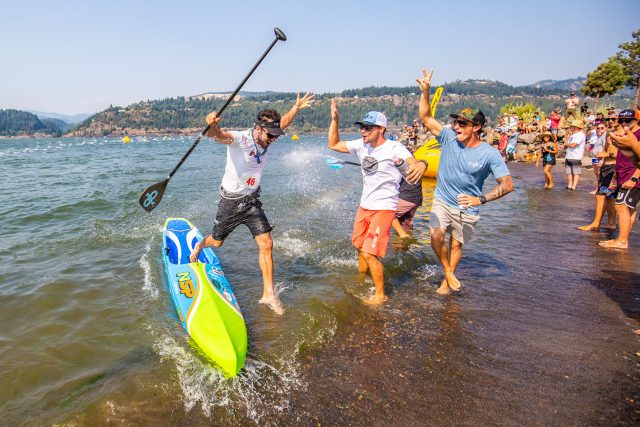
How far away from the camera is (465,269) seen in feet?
20.9

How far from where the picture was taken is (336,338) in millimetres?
4348

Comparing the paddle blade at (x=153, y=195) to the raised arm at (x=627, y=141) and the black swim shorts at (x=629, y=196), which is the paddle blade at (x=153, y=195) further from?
the black swim shorts at (x=629, y=196)

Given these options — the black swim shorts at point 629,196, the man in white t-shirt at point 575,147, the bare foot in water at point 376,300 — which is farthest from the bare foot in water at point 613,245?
the man in white t-shirt at point 575,147

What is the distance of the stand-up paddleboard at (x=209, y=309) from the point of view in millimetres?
3740

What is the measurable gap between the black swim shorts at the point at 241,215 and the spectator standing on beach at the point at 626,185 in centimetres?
590

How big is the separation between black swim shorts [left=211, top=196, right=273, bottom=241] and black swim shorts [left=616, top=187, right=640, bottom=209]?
20.7 feet

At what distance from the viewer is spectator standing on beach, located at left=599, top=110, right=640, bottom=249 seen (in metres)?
6.07

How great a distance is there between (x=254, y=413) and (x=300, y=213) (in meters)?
8.08

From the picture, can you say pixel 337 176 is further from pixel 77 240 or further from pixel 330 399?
pixel 330 399

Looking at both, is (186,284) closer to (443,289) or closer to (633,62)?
(443,289)

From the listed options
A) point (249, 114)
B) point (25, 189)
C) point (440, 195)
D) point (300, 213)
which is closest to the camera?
point (440, 195)

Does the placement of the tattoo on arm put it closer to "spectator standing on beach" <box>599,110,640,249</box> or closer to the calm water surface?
the calm water surface

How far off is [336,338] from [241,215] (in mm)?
2060

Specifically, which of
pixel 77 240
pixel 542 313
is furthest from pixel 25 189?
pixel 542 313
